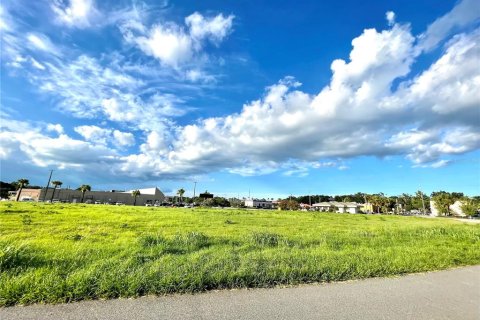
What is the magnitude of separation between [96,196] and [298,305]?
114645mm

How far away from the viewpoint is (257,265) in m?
7.02

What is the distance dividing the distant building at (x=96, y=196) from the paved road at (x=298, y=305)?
10179 centimetres

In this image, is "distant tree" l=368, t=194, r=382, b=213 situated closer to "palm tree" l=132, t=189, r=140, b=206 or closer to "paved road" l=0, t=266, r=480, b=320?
"palm tree" l=132, t=189, r=140, b=206

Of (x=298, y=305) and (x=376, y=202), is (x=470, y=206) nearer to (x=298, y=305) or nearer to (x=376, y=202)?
(x=376, y=202)

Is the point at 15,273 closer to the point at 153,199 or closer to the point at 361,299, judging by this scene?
the point at 361,299

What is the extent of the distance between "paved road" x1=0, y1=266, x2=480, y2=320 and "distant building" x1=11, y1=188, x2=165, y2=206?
101788mm

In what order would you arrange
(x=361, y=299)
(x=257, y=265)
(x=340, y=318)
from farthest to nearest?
(x=257, y=265) → (x=361, y=299) → (x=340, y=318)

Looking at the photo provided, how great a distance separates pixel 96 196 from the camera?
107 metres

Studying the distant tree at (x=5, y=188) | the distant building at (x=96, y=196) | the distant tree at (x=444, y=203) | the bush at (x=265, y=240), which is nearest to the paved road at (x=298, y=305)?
the bush at (x=265, y=240)

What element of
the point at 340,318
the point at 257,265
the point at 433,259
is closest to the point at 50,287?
the point at 257,265

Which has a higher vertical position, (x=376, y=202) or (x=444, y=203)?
(x=376, y=202)

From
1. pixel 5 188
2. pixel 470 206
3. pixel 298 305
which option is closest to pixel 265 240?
pixel 298 305

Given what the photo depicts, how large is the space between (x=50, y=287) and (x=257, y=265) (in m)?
4.06

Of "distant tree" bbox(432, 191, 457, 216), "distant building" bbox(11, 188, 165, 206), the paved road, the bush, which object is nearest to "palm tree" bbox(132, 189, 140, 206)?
"distant building" bbox(11, 188, 165, 206)
